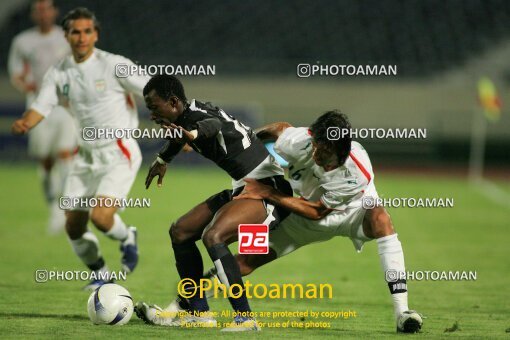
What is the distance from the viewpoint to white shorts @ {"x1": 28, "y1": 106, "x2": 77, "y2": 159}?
43.1 feet

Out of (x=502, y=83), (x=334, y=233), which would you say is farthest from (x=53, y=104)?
(x=502, y=83)

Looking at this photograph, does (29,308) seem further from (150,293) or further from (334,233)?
(334,233)

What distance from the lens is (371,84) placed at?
85.6ft

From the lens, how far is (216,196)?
21.7ft

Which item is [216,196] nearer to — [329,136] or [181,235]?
[181,235]

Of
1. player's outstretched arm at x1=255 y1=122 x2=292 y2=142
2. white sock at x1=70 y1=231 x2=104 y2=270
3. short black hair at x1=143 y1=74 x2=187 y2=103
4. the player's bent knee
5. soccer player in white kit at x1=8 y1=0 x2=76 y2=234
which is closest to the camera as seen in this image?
short black hair at x1=143 y1=74 x2=187 y2=103

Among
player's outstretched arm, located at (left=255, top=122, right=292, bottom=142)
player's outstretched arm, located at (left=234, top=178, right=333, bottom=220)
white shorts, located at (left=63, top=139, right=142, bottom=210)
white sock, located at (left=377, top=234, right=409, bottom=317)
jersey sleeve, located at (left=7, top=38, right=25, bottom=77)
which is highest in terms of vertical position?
jersey sleeve, located at (left=7, top=38, right=25, bottom=77)

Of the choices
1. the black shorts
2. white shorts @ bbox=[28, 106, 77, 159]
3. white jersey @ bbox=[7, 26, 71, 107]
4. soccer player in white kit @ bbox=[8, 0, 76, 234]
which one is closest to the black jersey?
the black shorts

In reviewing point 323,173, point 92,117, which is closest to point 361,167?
point 323,173

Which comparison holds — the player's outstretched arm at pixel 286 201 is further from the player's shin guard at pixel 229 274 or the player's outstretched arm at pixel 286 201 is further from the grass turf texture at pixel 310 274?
the grass turf texture at pixel 310 274

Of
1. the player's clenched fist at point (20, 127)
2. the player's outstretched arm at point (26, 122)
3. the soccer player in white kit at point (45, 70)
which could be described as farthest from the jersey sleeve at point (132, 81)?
the soccer player in white kit at point (45, 70)

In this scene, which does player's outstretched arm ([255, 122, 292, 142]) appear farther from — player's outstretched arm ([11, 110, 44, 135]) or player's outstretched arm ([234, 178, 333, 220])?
player's outstretched arm ([11, 110, 44, 135])

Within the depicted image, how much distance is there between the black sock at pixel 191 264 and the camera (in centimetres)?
648

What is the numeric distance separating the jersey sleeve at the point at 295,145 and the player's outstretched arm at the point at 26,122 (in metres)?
2.54
